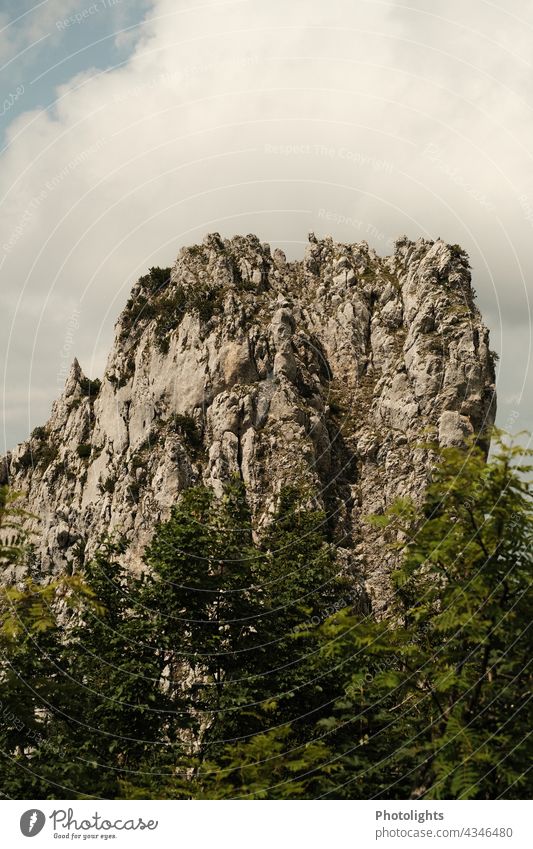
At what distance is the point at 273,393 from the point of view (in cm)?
9631

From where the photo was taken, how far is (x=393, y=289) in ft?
362

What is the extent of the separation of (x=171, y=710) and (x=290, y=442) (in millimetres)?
75624

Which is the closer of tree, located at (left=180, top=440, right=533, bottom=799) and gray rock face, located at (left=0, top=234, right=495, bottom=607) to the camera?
tree, located at (left=180, top=440, right=533, bottom=799)

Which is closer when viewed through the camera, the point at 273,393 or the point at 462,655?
the point at 462,655

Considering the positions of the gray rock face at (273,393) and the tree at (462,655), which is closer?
the tree at (462,655)

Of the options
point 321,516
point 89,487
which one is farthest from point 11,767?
point 89,487

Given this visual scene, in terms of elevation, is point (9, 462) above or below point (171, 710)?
above

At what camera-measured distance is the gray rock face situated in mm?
92000

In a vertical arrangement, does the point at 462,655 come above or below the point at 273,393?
below

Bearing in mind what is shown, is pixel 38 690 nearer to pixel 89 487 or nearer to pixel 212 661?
pixel 212 661

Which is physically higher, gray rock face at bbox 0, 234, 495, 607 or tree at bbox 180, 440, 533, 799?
gray rock face at bbox 0, 234, 495, 607

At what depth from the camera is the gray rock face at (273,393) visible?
92.0 meters

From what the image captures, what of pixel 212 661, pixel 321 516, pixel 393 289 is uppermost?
pixel 393 289

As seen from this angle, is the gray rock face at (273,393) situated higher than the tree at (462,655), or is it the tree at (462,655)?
the gray rock face at (273,393)
